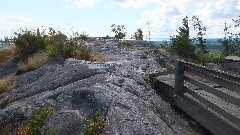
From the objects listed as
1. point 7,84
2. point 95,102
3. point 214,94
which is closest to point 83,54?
point 7,84

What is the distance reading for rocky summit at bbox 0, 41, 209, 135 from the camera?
7.12 metres

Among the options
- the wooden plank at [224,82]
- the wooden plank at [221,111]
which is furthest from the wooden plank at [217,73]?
the wooden plank at [221,111]

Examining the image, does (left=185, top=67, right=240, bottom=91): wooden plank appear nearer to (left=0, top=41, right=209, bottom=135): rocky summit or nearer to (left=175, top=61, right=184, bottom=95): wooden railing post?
(left=175, top=61, right=184, bottom=95): wooden railing post

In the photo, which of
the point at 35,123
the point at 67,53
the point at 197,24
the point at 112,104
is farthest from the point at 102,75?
the point at 197,24

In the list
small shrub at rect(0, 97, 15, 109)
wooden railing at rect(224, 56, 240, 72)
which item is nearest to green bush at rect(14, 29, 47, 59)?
small shrub at rect(0, 97, 15, 109)

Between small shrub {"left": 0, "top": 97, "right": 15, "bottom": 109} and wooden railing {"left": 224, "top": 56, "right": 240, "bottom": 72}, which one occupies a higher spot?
wooden railing {"left": 224, "top": 56, "right": 240, "bottom": 72}

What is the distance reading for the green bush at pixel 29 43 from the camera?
1688cm

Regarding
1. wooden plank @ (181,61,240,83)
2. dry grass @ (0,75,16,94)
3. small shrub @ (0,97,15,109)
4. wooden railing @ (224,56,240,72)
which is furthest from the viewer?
wooden railing @ (224,56,240,72)

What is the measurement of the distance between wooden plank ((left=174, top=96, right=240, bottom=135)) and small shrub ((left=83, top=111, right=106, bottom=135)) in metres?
2.72

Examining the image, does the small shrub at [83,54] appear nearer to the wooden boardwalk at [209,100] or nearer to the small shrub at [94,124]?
the wooden boardwalk at [209,100]

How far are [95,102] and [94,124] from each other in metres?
1.07

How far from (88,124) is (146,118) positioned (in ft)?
5.02

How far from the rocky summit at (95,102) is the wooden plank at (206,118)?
0.25 meters

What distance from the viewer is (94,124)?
6637 millimetres
